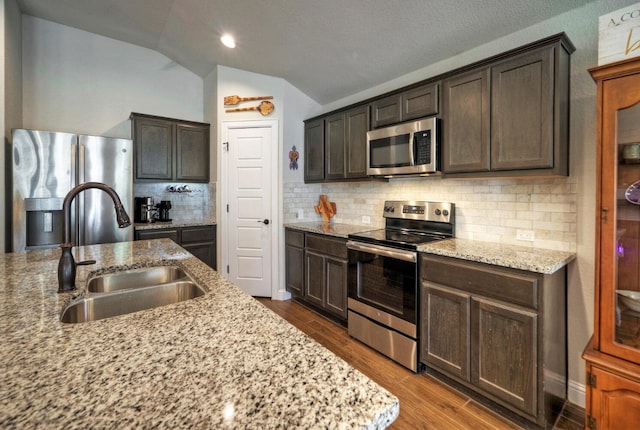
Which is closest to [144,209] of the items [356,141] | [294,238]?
[294,238]

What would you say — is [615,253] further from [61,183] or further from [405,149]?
[61,183]

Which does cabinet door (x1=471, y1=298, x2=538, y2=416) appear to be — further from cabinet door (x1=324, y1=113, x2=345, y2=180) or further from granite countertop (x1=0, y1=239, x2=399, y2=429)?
cabinet door (x1=324, y1=113, x2=345, y2=180)

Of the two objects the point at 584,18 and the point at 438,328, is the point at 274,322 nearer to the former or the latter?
the point at 438,328

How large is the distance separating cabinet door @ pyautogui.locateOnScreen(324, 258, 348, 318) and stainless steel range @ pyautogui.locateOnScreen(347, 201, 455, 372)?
0.45 ft

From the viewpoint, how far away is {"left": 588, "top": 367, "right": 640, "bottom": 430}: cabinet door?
143 centimetres

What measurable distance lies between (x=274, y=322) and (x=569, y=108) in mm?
2295

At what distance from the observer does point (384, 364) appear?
240cm

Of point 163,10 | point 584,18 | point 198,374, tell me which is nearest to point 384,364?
point 198,374

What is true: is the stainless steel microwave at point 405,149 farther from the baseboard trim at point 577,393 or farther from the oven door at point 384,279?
the baseboard trim at point 577,393

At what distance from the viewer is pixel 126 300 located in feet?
4.22

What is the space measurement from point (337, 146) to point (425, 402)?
254 centimetres

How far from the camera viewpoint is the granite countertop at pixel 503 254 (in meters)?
1.69

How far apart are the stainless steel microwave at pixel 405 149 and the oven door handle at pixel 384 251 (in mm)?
700

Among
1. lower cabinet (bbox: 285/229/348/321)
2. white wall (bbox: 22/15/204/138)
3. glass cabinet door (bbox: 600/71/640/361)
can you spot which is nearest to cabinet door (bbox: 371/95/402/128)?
lower cabinet (bbox: 285/229/348/321)
